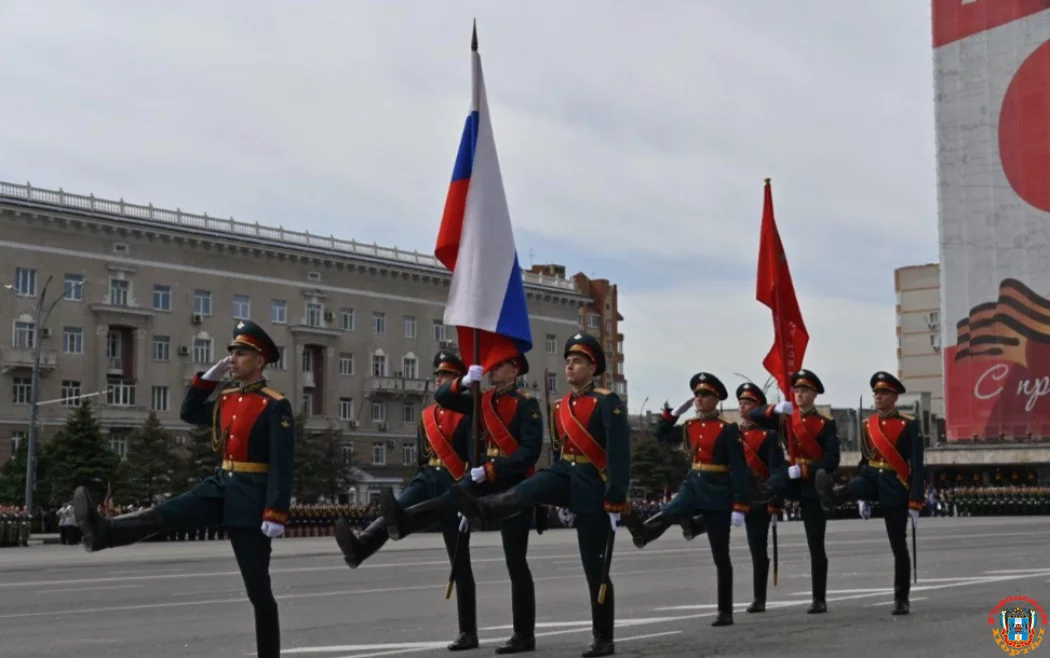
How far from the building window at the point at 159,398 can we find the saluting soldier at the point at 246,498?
65820mm

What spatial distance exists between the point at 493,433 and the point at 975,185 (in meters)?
70.5

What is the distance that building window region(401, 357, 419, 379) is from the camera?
86875 mm

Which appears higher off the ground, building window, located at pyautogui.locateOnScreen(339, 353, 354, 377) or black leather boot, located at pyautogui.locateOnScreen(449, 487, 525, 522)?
building window, located at pyautogui.locateOnScreen(339, 353, 354, 377)

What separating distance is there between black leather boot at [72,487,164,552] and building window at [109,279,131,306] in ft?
210

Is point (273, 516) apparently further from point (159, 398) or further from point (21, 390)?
point (159, 398)

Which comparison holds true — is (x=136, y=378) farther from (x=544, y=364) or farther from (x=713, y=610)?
(x=713, y=610)

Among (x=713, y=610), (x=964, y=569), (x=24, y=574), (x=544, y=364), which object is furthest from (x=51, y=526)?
(x=544, y=364)

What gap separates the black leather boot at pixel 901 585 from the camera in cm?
1248

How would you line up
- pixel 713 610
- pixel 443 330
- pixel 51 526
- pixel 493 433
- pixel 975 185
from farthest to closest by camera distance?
pixel 443 330 < pixel 975 185 < pixel 51 526 < pixel 713 610 < pixel 493 433

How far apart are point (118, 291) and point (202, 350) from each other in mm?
6006

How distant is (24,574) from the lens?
2338 cm

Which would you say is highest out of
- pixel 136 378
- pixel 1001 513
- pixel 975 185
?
pixel 975 185

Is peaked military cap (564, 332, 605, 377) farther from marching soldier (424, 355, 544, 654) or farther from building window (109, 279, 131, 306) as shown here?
building window (109, 279, 131, 306)

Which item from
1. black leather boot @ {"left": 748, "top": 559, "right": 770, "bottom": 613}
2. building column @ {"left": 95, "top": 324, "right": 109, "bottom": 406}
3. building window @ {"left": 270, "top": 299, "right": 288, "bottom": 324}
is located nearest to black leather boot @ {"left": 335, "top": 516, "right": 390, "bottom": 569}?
black leather boot @ {"left": 748, "top": 559, "right": 770, "bottom": 613}
